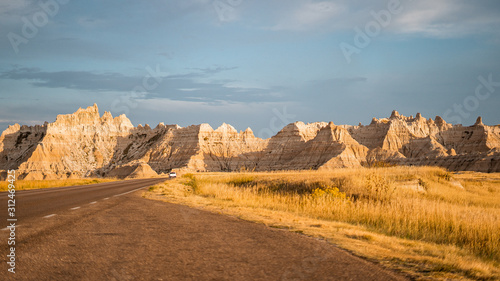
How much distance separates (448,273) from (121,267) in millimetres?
4756

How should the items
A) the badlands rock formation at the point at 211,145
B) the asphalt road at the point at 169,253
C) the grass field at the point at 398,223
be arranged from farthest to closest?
the badlands rock formation at the point at 211,145
the grass field at the point at 398,223
the asphalt road at the point at 169,253

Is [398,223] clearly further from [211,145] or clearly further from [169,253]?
[211,145]

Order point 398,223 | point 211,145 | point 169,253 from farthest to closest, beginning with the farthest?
point 211,145 < point 398,223 < point 169,253

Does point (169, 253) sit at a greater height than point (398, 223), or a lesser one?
greater

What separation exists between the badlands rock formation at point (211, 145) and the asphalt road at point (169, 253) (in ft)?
335

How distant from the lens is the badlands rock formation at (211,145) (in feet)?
402

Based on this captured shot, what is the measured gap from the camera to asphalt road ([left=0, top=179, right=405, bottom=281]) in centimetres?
537

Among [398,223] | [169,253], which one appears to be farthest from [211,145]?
[169,253]

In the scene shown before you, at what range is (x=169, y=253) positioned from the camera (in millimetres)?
6590

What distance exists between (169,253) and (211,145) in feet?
443

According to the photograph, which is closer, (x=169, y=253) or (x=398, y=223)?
(x=169, y=253)

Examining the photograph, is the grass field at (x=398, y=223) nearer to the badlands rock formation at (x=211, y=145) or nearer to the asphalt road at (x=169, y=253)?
the asphalt road at (x=169, y=253)

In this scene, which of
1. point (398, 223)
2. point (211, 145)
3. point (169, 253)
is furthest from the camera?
point (211, 145)

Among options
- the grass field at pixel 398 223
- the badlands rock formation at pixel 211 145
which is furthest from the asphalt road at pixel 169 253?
the badlands rock formation at pixel 211 145
